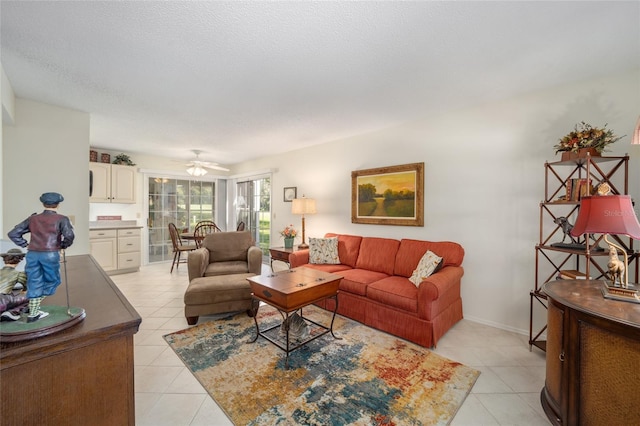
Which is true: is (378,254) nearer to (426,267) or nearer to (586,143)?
(426,267)

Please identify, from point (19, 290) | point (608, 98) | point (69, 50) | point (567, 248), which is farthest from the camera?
point (608, 98)

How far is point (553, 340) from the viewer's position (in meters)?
1.63

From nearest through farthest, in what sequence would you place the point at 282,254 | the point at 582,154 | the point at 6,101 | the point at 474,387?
the point at 474,387 < the point at 582,154 < the point at 6,101 < the point at 282,254

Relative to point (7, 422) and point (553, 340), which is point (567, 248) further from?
point (7, 422)

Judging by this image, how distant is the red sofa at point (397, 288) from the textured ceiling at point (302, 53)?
1700 mm

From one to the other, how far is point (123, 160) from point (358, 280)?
531 centimetres

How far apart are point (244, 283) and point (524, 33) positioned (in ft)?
10.8

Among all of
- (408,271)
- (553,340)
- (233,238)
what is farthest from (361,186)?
(553,340)

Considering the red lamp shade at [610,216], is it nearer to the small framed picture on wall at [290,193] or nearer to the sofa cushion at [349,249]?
the sofa cushion at [349,249]

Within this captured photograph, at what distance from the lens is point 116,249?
4953 millimetres

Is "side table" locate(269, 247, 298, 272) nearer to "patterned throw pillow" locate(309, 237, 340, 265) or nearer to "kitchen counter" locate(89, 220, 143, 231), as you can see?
"patterned throw pillow" locate(309, 237, 340, 265)

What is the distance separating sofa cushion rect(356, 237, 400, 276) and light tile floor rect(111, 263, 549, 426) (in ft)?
3.24

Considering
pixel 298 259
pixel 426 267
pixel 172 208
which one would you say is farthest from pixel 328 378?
pixel 172 208

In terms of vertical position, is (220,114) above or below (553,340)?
above
